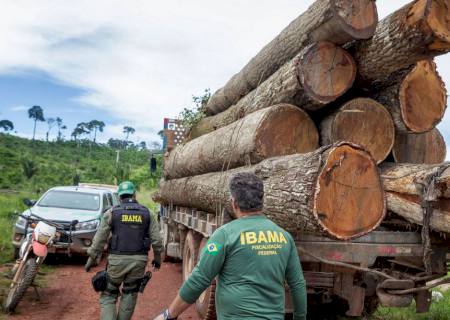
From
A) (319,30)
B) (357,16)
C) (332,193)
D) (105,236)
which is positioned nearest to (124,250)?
(105,236)

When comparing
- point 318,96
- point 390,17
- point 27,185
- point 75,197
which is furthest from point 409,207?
point 27,185

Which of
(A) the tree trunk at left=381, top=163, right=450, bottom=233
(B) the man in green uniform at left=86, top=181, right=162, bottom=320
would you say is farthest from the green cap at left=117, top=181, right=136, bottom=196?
(A) the tree trunk at left=381, top=163, right=450, bottom=233

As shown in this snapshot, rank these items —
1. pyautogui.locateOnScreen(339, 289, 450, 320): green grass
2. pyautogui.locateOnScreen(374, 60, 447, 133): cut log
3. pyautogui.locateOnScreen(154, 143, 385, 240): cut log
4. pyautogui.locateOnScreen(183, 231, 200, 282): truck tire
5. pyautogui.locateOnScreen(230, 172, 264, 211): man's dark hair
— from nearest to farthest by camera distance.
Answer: pyautogui.locateOnScreen(230, 172, 264, 211): man's dark hair < pyautogui.locateOnScreen(154, 143, 385, 240): cut log < pyautogui.locateOnScreen(374, 60, 447, 133): cut log < pyautogui.locateOnScreen(339, 289, 450, 320): green grass < pyautogui.locateOnScreen(183, 231, 200, 282): truck tire

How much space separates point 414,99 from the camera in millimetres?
5457

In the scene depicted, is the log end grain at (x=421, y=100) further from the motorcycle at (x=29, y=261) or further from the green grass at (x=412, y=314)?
the motorcycle at (x=29, y=261)

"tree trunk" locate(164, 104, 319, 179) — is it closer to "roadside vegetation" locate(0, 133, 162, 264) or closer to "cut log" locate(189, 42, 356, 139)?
"cut log" locate(189, 42, 356, 139)

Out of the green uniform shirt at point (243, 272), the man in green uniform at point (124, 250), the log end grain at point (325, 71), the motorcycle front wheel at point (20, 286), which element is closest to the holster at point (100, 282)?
the man in green uniform at point (124, 250)

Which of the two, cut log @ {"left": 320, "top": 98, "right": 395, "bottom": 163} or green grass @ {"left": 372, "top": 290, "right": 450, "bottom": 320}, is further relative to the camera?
green grass @ {"left": 372, "top": 290, "right": 450, "bottom": 320}

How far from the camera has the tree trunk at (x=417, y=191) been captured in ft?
13.2

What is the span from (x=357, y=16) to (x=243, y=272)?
3.37 m

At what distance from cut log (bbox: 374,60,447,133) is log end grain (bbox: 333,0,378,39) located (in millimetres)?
750

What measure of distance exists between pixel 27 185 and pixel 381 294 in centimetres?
3248

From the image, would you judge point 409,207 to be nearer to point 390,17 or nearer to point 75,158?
point 390,17

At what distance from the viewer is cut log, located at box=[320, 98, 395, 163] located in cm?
527
